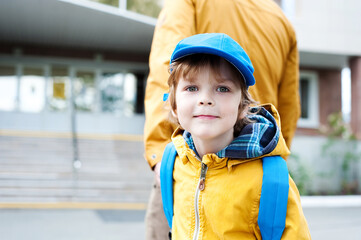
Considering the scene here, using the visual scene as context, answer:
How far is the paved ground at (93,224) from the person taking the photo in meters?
4.48

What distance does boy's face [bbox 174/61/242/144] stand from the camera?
1.33 m

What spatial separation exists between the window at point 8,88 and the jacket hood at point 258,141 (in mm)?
13997

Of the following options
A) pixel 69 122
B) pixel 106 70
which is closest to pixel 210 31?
pixel 69 122

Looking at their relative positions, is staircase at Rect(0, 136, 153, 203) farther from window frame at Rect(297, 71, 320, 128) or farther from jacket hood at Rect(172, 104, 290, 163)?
window frame at Rect(297, 71, 320, 128)

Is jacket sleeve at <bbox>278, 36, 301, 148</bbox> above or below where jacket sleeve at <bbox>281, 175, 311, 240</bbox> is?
above

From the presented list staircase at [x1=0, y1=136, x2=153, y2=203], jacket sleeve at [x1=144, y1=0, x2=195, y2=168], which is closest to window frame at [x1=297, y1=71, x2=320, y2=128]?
staircase at [x1=0, y1=136, x2=153, y2=203]

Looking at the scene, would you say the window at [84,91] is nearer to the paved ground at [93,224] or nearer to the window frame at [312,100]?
the window frame at [312,100]

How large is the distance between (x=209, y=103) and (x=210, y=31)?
686mm

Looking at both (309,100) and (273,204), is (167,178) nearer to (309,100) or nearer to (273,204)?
(273,204)

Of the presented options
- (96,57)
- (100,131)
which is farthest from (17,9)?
(100,131)

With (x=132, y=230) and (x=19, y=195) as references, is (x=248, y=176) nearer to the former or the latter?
(x=132, y=230)

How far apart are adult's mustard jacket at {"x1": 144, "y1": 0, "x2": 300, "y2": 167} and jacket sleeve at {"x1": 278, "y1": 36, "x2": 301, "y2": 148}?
0.12m

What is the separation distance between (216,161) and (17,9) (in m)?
10.6

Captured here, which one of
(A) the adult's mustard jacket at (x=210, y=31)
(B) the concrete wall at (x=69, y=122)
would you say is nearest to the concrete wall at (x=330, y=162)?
(B) the concrete wall at (x=69, y=122)
